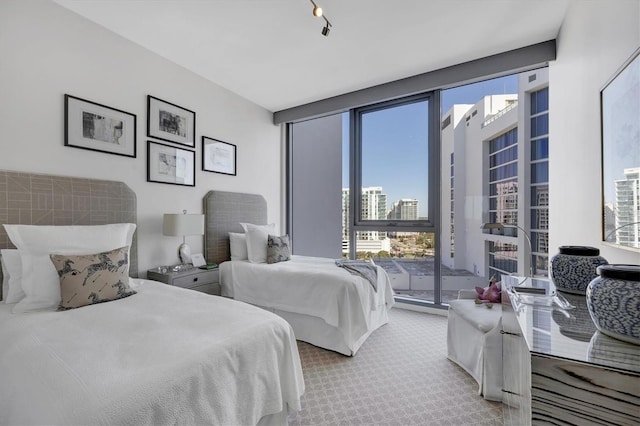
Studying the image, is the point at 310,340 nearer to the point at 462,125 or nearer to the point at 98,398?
the point at 98,398

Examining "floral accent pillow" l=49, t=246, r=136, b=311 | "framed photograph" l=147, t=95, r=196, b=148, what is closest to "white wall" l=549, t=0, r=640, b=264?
"floral accent pillow" l=49, t=246, r=136, b=311

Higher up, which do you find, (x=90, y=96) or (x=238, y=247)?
(x=90, y=96)

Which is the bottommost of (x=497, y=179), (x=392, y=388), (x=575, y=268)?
(x=392, y=388)

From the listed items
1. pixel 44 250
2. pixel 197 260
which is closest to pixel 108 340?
pixel 44 250

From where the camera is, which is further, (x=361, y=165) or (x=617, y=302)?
(x=361, y=165)

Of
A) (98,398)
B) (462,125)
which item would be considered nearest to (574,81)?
(462,125)

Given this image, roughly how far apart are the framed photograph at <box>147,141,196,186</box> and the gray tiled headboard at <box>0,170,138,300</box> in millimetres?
358

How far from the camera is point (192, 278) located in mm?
2852

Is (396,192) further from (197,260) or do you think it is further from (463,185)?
(197,260)

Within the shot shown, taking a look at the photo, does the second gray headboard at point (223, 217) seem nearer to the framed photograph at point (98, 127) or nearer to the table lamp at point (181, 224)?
the table lamp at point (181, 224)

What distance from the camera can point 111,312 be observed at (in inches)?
61.9

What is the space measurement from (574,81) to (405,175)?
1992 millimetres

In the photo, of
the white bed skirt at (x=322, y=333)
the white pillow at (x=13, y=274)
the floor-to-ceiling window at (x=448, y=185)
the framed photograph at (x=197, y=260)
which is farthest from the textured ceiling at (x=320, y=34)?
the white bed skirt at (x=322, y=333)

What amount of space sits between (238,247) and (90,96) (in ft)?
6.70
